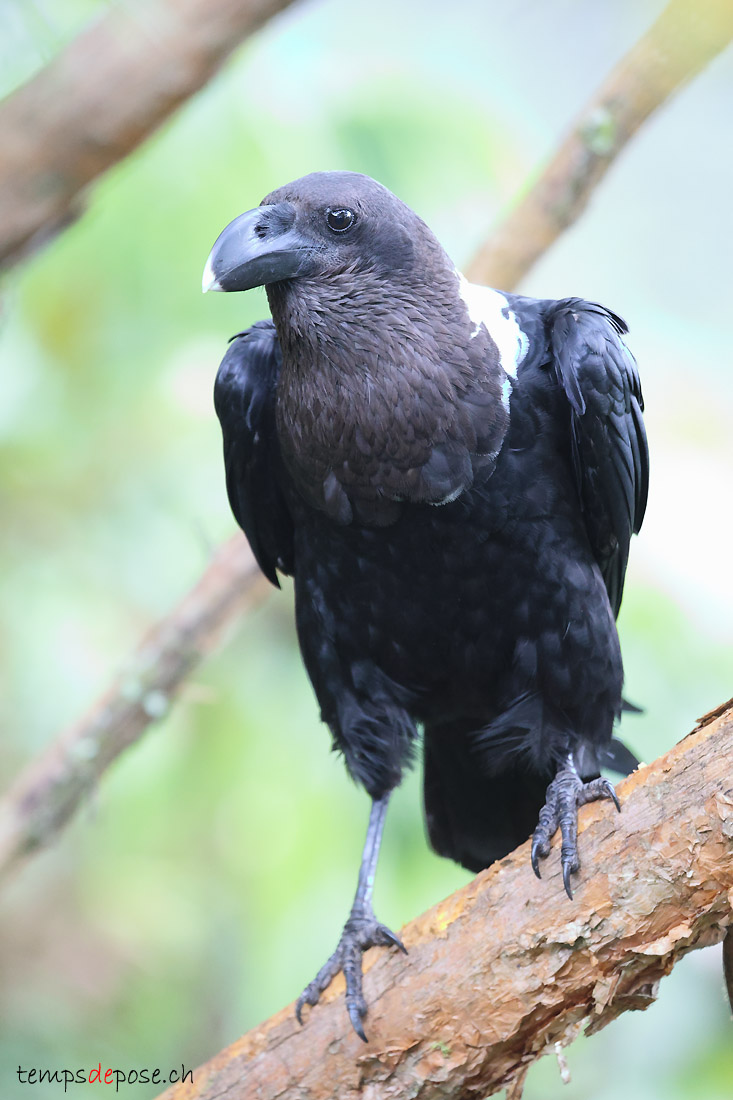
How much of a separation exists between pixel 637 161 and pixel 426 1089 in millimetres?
3374

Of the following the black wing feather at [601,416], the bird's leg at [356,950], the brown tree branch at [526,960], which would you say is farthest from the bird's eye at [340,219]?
the bird's leg at [356,950]

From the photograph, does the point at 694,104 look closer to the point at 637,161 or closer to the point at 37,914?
the point at 637,161

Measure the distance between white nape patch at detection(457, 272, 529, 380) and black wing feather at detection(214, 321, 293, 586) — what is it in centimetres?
46

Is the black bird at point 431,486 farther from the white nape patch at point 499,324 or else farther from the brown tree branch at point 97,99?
the brown tree branch at point 97,99

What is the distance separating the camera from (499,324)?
2207mm

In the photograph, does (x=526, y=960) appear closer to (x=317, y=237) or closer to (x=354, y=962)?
(x=354, y=962)

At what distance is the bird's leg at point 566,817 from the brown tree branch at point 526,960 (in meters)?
0.02

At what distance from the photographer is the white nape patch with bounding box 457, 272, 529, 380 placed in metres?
2.15

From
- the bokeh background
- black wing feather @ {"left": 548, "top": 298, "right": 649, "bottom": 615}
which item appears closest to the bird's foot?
black wing feather @ {"left": 548, "top": 298, "right": 649, "bottom": 615}

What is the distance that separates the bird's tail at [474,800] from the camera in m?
2.47

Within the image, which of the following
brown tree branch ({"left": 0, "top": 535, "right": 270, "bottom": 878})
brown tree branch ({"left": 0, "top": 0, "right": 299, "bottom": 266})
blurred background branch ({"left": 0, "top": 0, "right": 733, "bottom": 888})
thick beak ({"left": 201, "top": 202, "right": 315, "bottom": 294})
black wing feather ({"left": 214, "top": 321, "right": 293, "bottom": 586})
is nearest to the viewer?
brown tree branch ({"left": 0, "top": 0, "right": 299, "bottom": 266})

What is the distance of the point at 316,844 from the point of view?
348 cm

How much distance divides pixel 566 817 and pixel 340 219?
1.17 metres

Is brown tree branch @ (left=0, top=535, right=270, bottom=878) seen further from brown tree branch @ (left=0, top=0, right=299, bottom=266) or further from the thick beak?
brown tree branch @ (left=0, top=0, right=299, bottom=266)
